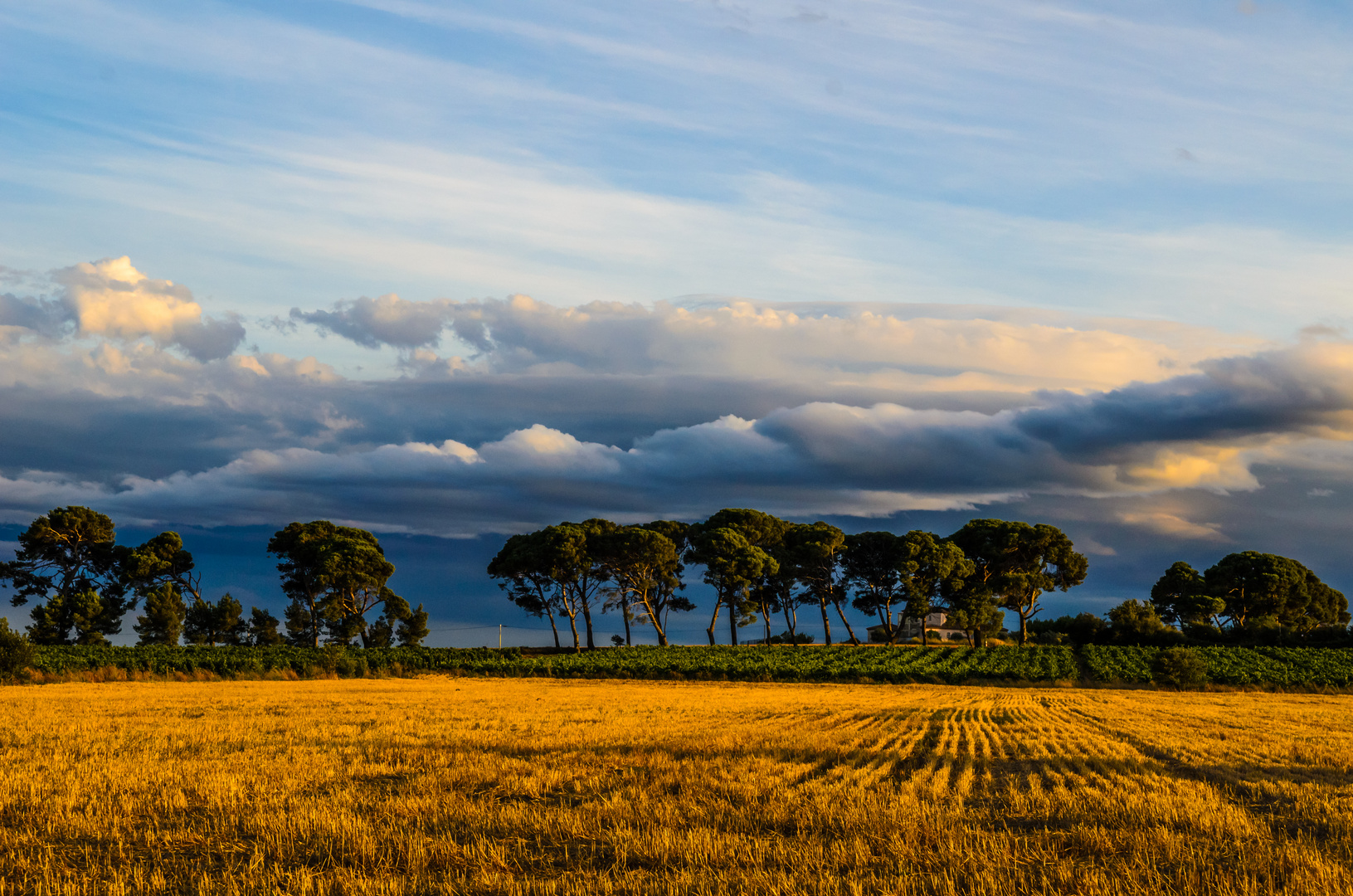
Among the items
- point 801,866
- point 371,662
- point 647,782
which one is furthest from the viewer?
point 371,662

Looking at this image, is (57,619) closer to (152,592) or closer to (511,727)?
(152,592)

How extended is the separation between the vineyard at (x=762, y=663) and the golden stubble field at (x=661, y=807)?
1591 inches

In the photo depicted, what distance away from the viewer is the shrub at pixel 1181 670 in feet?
196

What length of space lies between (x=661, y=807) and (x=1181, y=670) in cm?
5858

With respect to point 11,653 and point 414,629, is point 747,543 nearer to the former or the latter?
point 414,629

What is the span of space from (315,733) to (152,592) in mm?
78187

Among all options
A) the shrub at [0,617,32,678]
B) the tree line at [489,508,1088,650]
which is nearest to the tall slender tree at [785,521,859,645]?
the tree line at [489,508,1088,650]

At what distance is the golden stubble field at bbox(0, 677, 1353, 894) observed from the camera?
9.02 metres

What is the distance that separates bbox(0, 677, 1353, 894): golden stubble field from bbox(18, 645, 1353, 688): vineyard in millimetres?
40401

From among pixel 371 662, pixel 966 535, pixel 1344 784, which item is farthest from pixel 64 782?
pixel 966 535

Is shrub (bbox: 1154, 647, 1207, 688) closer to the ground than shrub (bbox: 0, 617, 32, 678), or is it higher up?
closer to the ground

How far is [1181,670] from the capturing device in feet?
198

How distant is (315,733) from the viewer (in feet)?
75.5

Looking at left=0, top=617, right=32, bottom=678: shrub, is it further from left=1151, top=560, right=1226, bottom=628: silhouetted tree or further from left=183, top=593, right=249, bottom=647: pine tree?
left=1151, top=560, right=1226, bottom=628: silhouetted tree
